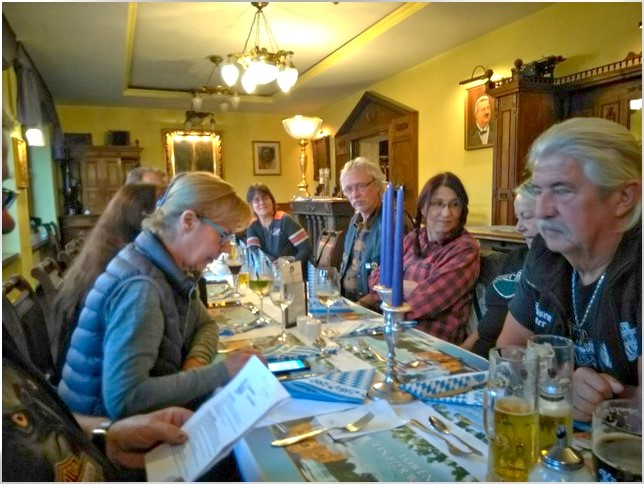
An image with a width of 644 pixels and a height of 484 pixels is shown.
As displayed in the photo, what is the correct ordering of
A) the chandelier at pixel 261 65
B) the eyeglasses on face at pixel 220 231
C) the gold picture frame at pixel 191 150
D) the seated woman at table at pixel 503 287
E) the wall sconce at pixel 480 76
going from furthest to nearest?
the gold picture frame at pixel 191 150
the wall sconce at pixel 480 76
the chandelier at pixel 261 65
the seated woman at table at pixel 503 287
the eyeglasses on face at pixel 220 231

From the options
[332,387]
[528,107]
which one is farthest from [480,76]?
[332,387]

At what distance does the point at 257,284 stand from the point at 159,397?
695 millimetres

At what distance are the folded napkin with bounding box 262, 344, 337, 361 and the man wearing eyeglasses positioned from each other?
0.99m

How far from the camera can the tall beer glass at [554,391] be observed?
71cm

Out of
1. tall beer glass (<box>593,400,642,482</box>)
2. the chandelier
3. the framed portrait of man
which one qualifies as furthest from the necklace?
Result: the framed portrait of man

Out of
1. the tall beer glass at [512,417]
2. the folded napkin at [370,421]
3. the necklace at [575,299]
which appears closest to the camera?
the tall beer glass at [512,417]

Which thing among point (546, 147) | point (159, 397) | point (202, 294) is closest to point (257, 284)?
point (202, 294)

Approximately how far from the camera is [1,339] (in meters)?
0.72

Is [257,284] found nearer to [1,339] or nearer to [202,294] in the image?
[202,294]

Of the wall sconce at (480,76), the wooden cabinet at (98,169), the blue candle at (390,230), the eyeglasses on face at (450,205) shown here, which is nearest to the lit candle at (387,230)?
the blue candle at (390,230)

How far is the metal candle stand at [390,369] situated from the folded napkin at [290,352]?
0.89 ft

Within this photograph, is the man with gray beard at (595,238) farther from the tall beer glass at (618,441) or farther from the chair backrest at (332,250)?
the chair backrest at (332,250)

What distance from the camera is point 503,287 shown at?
155 centimetres

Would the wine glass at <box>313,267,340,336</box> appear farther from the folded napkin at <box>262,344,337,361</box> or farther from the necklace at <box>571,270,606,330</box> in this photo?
the necklace at <box>571,270,606,330</box>
